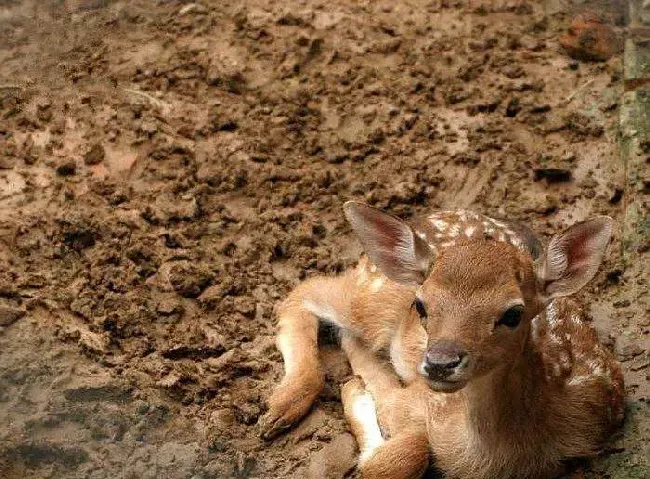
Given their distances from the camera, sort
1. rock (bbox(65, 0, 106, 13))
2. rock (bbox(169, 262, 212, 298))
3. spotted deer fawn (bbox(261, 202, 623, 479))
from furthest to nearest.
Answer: rock (bbox(65, 0, 106, 13)) → rock (bbox(169, 262, 212, 298)) → spotted deer fawn (bbox(261, 202, 623, 479))

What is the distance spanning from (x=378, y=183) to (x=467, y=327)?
2193 mm

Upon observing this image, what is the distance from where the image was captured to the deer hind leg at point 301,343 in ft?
17.9

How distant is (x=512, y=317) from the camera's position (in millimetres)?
4770

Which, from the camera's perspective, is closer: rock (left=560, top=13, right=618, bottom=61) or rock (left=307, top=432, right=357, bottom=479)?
rock (left=307, top=432, right=357, bottom=479)

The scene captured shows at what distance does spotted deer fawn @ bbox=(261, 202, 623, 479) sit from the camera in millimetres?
4742

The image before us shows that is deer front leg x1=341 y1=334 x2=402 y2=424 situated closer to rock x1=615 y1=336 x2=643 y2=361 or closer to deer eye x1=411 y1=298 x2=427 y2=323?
deer eye x1=411 y1=298 x2=427 y2=323

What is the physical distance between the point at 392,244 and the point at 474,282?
0.54 m

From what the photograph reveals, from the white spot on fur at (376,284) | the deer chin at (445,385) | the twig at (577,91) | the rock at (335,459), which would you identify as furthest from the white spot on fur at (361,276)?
the twig at (577,91)

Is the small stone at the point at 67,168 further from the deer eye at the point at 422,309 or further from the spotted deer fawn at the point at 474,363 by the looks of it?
the deer eye at the point at 422,309

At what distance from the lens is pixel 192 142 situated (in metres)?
6.87

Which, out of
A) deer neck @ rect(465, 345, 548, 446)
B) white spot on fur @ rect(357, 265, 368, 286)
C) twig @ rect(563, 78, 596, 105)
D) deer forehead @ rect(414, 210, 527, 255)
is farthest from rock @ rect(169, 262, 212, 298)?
twig @ rect(563, 78, 596, 105)

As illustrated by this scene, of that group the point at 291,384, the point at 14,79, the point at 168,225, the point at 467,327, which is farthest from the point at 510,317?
the point at 14,79

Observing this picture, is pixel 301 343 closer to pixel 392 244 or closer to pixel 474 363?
pixel 392 244

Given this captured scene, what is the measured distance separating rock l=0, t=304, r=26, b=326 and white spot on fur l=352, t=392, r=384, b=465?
1.53 metres
